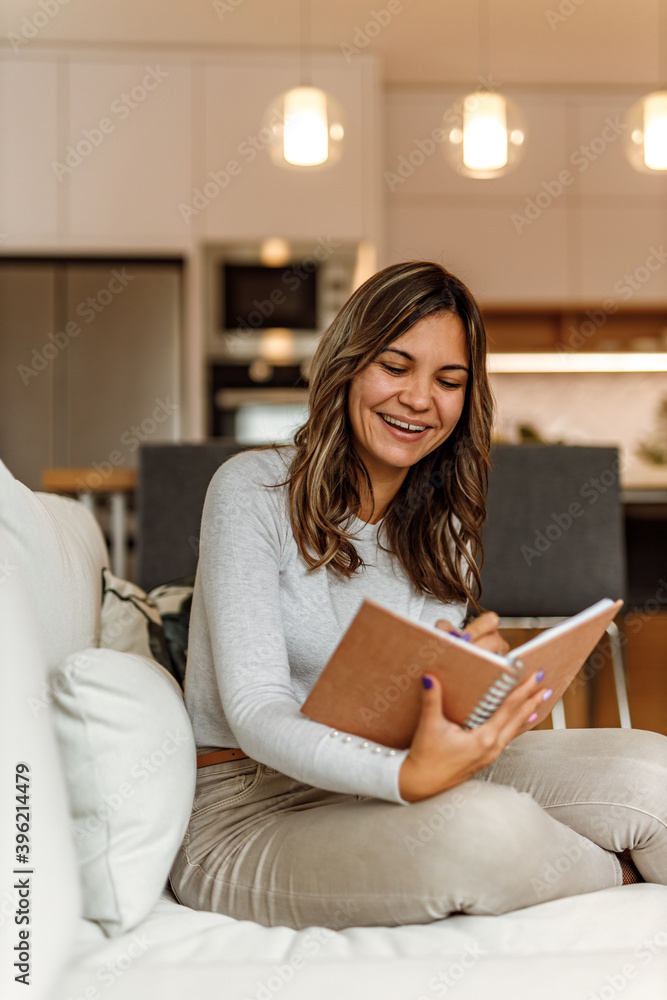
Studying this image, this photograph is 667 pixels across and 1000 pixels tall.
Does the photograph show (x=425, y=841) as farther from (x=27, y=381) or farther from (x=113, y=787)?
(x=27, y=381)

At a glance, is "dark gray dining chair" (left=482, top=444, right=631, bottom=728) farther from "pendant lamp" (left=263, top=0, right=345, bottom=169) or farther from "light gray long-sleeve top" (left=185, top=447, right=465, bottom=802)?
"pendant lamp" (left=263, top=0, right=345, bottom=169)

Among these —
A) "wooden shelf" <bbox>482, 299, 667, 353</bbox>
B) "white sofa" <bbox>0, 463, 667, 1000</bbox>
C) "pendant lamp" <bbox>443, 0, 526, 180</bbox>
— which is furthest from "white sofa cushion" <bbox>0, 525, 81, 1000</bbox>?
"wooden shelf" <bbox>482, 299, 667, 353</bbox>

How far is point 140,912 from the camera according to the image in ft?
3.03

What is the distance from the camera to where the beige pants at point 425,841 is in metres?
0.93

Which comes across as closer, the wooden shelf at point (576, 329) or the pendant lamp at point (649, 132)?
the pendant lamp at point (649, 132)

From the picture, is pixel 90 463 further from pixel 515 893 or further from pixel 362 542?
pixel 515 893

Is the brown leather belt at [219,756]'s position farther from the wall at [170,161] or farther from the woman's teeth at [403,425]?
the wall at [170,161]

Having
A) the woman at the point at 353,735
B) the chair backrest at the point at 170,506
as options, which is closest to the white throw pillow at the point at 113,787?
the woman at the point at 353,735

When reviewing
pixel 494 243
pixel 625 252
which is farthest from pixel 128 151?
pixel 625 252

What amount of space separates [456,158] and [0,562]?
227 centimetres

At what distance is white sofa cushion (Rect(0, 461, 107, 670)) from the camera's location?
979 millimetres

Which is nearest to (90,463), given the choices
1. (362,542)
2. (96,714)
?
(362,542)

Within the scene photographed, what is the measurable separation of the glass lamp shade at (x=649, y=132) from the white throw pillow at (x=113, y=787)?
243cm

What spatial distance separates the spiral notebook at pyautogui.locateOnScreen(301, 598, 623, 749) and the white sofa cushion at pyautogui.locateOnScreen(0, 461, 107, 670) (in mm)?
298
